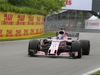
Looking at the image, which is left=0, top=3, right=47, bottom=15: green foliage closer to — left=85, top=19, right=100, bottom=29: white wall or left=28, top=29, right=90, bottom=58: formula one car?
left=28, top=29, right=90, bottom=58: formula one car

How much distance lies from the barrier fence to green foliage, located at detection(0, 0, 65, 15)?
48 centimetres

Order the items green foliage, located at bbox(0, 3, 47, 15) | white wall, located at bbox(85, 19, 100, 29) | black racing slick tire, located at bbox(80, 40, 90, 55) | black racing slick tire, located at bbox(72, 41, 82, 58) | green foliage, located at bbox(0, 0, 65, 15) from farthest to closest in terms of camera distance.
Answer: white wall, located at bbox(85, 19, 100, 29) < green foliage, located at bbox(0, 0, 65, 15) < green foliage, located at bbox(0, 3, 47, 15) < black racing slick tire, located at bbox(80, 40, 90, 55) < black racing slick tire, located at bbox(72, 41, 82, 58)

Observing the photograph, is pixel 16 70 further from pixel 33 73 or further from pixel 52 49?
pixel 52 49

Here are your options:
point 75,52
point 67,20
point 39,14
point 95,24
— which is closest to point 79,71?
point 75,52

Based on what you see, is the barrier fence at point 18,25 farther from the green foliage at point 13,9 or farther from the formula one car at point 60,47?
the formula one car at point 60,47

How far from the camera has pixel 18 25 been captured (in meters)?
29.5

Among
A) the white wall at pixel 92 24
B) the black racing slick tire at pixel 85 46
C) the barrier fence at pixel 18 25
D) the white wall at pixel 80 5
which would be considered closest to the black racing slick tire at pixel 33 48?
the black racing slick tire at pixel 85 46

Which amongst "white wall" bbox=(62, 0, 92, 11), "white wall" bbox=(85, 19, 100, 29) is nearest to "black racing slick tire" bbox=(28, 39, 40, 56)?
"white wall" bbox=(85, 19, 100, 29)

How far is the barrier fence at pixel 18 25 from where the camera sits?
27344 mm

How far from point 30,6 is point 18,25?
693 cm

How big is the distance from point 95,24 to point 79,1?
8450 millimetres

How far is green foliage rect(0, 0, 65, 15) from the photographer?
28.4 meters

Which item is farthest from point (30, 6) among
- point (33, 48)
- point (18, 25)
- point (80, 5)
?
point (80, 5)

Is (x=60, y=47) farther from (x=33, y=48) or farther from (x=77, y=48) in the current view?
(x=33, y=48)
